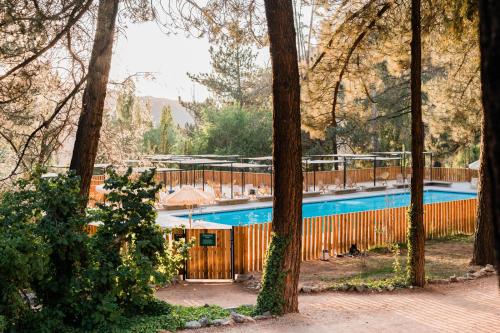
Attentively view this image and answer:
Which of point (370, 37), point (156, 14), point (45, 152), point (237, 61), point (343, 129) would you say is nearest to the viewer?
point (156, 14)

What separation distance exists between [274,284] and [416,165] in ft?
11.6

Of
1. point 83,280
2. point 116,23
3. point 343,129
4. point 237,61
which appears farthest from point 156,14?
point 237,61

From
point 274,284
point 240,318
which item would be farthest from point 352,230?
point 240,318

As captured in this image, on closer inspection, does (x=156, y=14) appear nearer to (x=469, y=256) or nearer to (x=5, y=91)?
(x=5, y=91)

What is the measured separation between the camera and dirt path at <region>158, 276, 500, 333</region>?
24.4 feet

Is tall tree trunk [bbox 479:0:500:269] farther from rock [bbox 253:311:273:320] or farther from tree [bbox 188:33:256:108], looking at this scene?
tree [bbox 188:33:256:108]

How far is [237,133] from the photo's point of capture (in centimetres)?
3797

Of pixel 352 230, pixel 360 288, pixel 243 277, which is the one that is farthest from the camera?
pixel 352 230

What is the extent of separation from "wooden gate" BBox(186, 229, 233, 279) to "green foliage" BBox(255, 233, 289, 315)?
12.8 ft

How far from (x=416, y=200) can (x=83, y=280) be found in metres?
6.17

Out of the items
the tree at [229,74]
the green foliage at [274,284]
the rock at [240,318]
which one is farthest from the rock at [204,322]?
the tree at [229,74]

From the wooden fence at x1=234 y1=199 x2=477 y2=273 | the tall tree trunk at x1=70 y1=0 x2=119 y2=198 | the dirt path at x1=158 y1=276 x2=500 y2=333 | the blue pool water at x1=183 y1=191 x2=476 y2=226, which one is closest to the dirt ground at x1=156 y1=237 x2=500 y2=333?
the dirt path at x1=158 y1=276 x2=500 y2=333

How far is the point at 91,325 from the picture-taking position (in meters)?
6.67

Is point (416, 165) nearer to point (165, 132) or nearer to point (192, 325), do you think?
point (192, 325)
